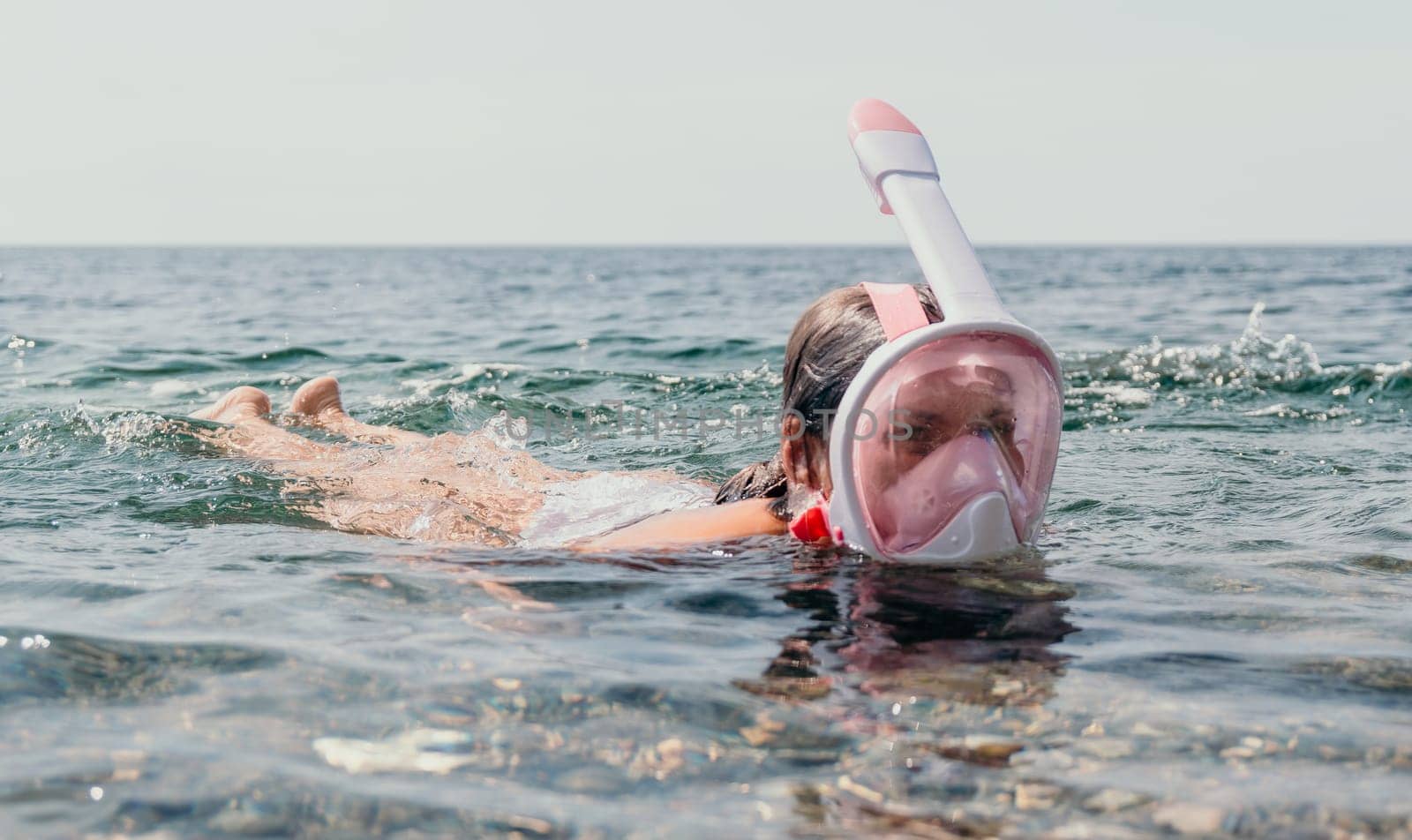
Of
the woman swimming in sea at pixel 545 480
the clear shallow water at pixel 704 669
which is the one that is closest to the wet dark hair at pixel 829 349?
the woman swimming in sea at pixel 545 480

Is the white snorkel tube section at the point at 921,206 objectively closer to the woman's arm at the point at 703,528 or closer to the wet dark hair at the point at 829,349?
the wet dark hair at the point at 829,349

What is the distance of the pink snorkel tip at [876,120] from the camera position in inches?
141

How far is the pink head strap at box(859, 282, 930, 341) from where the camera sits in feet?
10.7

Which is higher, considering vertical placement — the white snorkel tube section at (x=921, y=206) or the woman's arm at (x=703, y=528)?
the white snorkel tube section at (x=921, y=206)

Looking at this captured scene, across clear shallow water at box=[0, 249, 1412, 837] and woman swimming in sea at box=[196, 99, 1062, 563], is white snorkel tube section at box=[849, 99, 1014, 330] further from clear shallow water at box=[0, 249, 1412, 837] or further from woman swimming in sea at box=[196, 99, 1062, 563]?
clear shallow water at box=[0, 249, 1412, 837]

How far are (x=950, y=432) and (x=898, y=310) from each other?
383 millimetres

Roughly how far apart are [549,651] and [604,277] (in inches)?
1474

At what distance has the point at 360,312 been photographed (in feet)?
65.9

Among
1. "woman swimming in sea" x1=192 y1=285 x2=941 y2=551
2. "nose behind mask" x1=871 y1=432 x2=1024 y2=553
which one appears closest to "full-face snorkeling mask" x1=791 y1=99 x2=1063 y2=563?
"nose behind mask" x1=871 y1=432 x2=1024 y2=553

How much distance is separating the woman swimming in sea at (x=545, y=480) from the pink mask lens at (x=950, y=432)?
17 cm

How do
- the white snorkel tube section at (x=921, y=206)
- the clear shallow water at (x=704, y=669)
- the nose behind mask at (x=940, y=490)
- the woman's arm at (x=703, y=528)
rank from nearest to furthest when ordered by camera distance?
the clear shallow water at (x=704, y=669) < the white snorkel tube section at (x=921, y=206) < the nose behind mask at (x=940, y=490) < the woman's arm at (x=703, y=528)

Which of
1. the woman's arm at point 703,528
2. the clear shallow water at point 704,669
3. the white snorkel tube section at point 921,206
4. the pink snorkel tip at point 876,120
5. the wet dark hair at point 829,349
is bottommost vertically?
the clear shallow water at point 704,669

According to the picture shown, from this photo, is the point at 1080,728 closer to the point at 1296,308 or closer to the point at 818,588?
the point at 818,588

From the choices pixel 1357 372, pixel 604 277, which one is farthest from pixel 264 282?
pixel 1357 372
